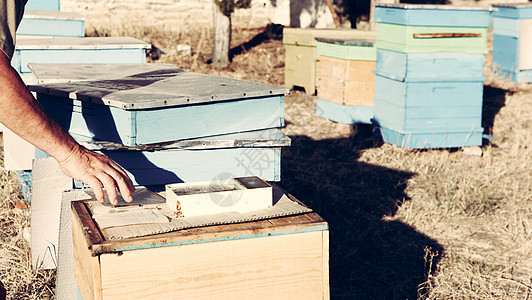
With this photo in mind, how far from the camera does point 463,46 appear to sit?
16.3 feet

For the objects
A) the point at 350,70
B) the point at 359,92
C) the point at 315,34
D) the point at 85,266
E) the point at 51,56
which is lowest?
the point at 85,266

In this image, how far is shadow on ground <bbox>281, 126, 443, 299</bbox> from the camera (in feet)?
10.5

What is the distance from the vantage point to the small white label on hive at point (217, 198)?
1867mm

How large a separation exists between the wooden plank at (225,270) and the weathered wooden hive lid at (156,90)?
0.72 meters

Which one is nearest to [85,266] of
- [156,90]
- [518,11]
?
[156,90]

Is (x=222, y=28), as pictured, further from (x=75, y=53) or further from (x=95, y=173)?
(x=95, y=173)

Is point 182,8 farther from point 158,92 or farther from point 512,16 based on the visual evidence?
point 158,92

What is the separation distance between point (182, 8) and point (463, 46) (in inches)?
253

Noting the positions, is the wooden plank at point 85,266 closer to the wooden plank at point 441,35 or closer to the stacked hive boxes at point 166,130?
the stacked hive boxes at point 166,130

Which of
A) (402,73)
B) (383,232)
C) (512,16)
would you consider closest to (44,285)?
(383,232)

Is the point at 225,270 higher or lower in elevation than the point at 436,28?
lower

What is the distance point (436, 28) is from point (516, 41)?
13.0ft

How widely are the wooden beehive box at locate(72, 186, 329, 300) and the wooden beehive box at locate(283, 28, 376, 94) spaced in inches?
197

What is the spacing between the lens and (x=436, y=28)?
4.86 m
